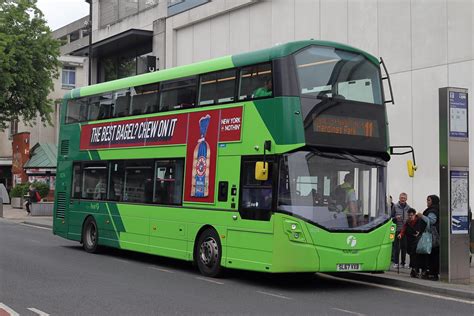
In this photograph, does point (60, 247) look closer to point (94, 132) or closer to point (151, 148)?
point (94, 132)

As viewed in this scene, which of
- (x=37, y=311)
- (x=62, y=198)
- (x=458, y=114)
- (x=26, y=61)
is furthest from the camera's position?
(x=26, y=61)

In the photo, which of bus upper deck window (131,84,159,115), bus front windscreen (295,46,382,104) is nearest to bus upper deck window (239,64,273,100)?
bus front windscreen (295,46,382,104)

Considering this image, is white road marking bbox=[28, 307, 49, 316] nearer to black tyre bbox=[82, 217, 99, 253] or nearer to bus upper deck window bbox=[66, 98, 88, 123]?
black tyre bbox=[82, 217, 99, 253]

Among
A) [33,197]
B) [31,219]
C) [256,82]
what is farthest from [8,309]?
[33,197]

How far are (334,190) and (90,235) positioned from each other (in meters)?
8.18

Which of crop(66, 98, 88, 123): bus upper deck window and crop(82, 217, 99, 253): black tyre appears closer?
crop(82, 217, 99, 253): black tyre

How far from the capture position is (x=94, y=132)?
16812 millimetres

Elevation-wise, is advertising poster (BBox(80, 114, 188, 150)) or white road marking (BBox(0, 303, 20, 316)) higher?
advertising poster (BBox(80, 114, 188, 150))

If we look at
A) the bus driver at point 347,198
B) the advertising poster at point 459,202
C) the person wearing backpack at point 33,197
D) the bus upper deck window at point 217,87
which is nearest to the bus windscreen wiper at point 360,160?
the bus driver at point 347,198

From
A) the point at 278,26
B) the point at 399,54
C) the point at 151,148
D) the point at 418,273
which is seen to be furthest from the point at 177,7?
the point at 418,273

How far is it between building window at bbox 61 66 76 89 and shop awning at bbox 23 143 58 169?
28.6ft

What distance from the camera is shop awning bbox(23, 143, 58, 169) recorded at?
46562mm

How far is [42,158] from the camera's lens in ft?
156

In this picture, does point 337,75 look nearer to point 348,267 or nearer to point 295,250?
point 295,250
